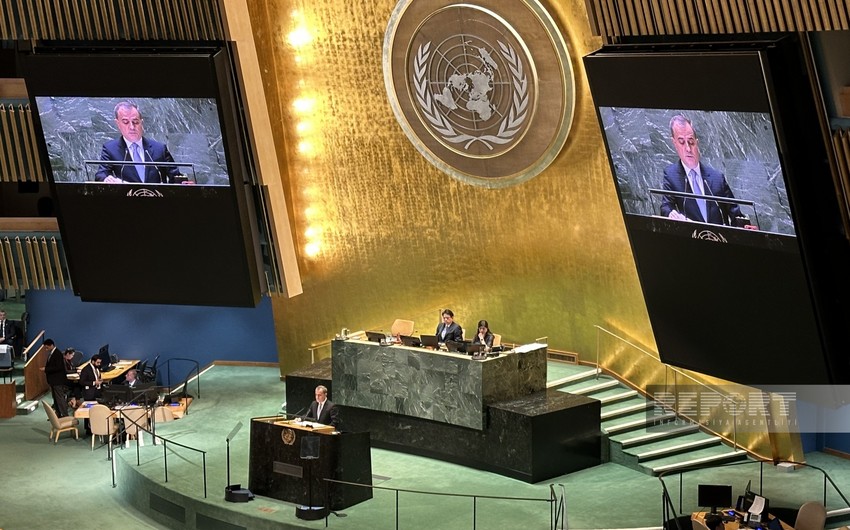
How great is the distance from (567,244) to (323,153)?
341 centimetres

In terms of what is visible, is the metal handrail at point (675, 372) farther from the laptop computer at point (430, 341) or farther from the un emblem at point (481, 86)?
the laptop computer at point (430, 341)

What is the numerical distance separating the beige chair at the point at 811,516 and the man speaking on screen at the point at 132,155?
7.84 metres

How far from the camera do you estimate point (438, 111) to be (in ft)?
56.5

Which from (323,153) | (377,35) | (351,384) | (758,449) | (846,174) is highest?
(377,35)

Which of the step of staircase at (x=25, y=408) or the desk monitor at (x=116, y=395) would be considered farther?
the step of staircase at (x=25, y=408)

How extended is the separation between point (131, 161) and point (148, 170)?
0.23 metres

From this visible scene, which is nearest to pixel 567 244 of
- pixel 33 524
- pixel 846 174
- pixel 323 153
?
pixel 323 153

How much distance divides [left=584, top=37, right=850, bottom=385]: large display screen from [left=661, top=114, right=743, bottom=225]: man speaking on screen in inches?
0.5

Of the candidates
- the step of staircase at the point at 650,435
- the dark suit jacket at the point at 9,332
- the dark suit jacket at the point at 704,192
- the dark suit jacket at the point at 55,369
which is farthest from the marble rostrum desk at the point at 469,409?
the dark suit jacket at the point at 9,332

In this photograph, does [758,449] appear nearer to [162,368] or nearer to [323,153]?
[323,153]

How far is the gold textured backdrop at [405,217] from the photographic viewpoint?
1694 cm

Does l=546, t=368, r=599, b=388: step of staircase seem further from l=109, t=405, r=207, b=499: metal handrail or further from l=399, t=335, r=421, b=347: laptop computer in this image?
l=109, t=405, r=207, b=499: metal handrail

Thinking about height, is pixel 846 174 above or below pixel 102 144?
below

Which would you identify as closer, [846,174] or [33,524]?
[846,174]
